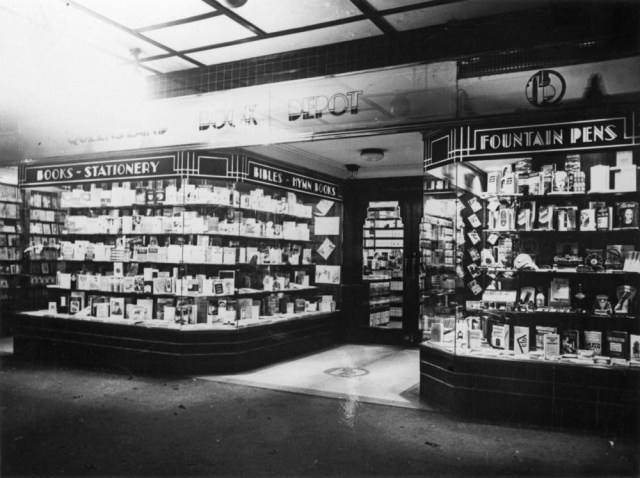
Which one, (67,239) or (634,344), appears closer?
(634,344)

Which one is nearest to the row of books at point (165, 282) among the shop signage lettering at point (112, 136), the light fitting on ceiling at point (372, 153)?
the shop signage lettering at point (112, 136)

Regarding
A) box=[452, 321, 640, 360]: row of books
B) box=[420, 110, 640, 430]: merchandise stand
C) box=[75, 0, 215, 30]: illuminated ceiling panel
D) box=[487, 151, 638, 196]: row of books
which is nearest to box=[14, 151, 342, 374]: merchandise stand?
box=[75, 0, 215, 30]: illuminated ceiling panel

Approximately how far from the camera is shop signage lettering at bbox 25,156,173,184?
6867 millimetres

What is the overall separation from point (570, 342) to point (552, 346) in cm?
20

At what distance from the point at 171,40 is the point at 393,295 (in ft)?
18.9

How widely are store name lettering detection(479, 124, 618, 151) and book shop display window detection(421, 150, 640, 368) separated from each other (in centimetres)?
14

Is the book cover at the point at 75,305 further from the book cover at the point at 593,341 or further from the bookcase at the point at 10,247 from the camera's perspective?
the book cover at the point at 593,341

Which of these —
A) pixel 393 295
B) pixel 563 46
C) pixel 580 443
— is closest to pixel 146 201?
pixel 393 295

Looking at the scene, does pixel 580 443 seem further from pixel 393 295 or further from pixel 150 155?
pixel 150 155

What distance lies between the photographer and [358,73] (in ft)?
17.5

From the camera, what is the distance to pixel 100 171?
731 cm

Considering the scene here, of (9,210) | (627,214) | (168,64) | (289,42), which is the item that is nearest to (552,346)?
(627,214)

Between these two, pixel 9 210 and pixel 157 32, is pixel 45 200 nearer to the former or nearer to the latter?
pixel 9 210

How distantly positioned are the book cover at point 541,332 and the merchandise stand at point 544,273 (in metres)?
0.01
